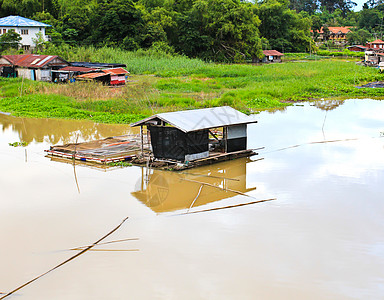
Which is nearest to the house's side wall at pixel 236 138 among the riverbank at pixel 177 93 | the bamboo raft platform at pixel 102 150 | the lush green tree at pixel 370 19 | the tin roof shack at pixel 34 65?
the bamboo raft platform at pixel 102 150

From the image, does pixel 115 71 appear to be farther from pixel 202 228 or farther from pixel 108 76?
pixel 202 228

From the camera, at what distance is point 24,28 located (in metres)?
33.6

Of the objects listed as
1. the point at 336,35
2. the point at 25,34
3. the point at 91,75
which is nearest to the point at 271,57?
the point at 25,34

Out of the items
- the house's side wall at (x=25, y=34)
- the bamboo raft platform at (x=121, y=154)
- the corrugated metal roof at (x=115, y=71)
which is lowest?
the bamboo raft platform at (x=121, y=154)

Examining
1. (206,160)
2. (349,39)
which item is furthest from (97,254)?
(349,39)

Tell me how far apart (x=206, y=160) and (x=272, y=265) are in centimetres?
492

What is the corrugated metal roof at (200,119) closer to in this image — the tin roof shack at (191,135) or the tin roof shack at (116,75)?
the tin roof shack at (191,135)

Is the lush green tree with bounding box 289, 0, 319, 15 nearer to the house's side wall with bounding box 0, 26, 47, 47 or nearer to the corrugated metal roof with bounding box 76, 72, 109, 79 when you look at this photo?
the house's side wall with bounding box 0, 26, 47, 47

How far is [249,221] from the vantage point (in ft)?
24.8

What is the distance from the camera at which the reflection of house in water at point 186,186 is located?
8594 mm

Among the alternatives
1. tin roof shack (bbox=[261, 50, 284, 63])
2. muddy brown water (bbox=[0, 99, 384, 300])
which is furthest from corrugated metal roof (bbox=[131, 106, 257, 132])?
tin roof shack (bbox=[261, 50, 284, 63])

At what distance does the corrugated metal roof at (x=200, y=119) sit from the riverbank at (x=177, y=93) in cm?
437

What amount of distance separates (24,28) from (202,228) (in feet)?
99.9

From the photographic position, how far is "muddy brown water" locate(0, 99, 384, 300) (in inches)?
226
